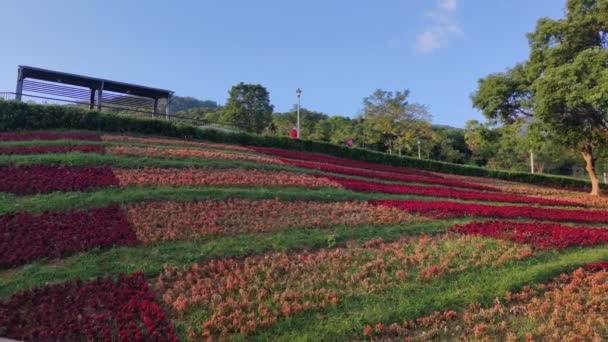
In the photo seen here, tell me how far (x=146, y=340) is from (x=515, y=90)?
73.2ft

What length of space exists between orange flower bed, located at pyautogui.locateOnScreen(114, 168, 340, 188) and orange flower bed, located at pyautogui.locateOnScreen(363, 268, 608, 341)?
8049 millimetres

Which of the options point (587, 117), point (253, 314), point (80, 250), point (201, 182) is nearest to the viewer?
point (253, 314)

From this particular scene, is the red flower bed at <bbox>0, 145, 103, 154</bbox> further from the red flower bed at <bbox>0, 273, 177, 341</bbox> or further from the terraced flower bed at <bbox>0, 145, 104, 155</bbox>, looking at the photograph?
the red flower bed at <bbox>0, 273, 177, 341</bbox>

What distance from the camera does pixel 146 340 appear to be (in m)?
4.20

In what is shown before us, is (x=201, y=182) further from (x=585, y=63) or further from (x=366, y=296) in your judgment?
(x=585, y=63)

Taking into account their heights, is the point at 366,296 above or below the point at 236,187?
below

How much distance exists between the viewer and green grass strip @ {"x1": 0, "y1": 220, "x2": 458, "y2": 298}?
5632 millimetres

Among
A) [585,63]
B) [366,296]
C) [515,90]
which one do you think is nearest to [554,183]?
[515,90]

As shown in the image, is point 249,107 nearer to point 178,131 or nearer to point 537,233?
point 178,131

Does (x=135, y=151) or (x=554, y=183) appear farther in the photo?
(x=554, y=183)

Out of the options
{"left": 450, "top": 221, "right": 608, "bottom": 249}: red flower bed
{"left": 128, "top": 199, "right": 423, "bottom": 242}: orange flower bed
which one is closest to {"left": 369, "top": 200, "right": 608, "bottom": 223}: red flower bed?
{"left": 128, "top": 199, "right": 423, "bottom": 242}: orange flower bed

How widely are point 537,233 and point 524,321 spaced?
441cm

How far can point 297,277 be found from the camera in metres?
5.98

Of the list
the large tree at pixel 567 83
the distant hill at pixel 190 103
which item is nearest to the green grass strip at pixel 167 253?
the large tree at pixel 567 83
